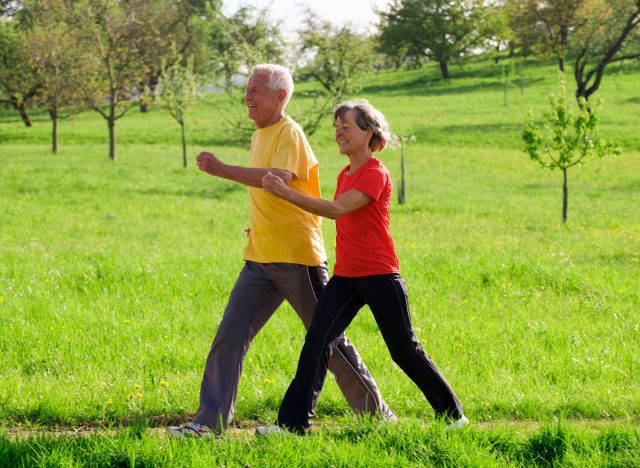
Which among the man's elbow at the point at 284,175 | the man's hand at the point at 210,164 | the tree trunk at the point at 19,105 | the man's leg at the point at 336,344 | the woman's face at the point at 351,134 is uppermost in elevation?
the tree trunk at the point at 19,105

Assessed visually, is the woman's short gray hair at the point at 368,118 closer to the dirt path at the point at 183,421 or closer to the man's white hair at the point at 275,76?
the man's white hair at the point at 275,76

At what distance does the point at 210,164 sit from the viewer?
4.79 metres

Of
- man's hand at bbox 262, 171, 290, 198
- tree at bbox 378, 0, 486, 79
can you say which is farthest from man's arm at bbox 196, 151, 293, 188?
tree at bbox 378, 0, 486, 79

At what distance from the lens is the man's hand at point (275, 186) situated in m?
4.69

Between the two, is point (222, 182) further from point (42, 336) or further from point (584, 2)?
point (584, 2)

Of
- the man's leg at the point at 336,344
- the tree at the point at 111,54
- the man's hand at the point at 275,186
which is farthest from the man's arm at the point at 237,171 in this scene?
the tree at the point at 111,54

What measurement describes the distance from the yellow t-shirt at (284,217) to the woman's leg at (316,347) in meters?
0.31

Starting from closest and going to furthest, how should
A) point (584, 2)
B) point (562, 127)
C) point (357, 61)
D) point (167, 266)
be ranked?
1. point (167, 266)
2. point (562, 127)
3. point (584, 2)
4. point (357, 61)

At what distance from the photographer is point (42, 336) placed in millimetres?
7309

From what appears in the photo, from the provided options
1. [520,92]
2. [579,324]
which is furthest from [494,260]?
[520,92]

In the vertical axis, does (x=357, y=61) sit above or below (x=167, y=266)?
above

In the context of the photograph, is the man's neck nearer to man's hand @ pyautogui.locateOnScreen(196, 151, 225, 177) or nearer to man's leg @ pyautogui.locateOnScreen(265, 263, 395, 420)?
man's hand @ pyautogui.locateOnScreen(196, 151, 225, 177)

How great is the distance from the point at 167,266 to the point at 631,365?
596cm

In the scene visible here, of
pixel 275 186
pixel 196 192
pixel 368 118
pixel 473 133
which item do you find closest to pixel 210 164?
pixel 275 186
